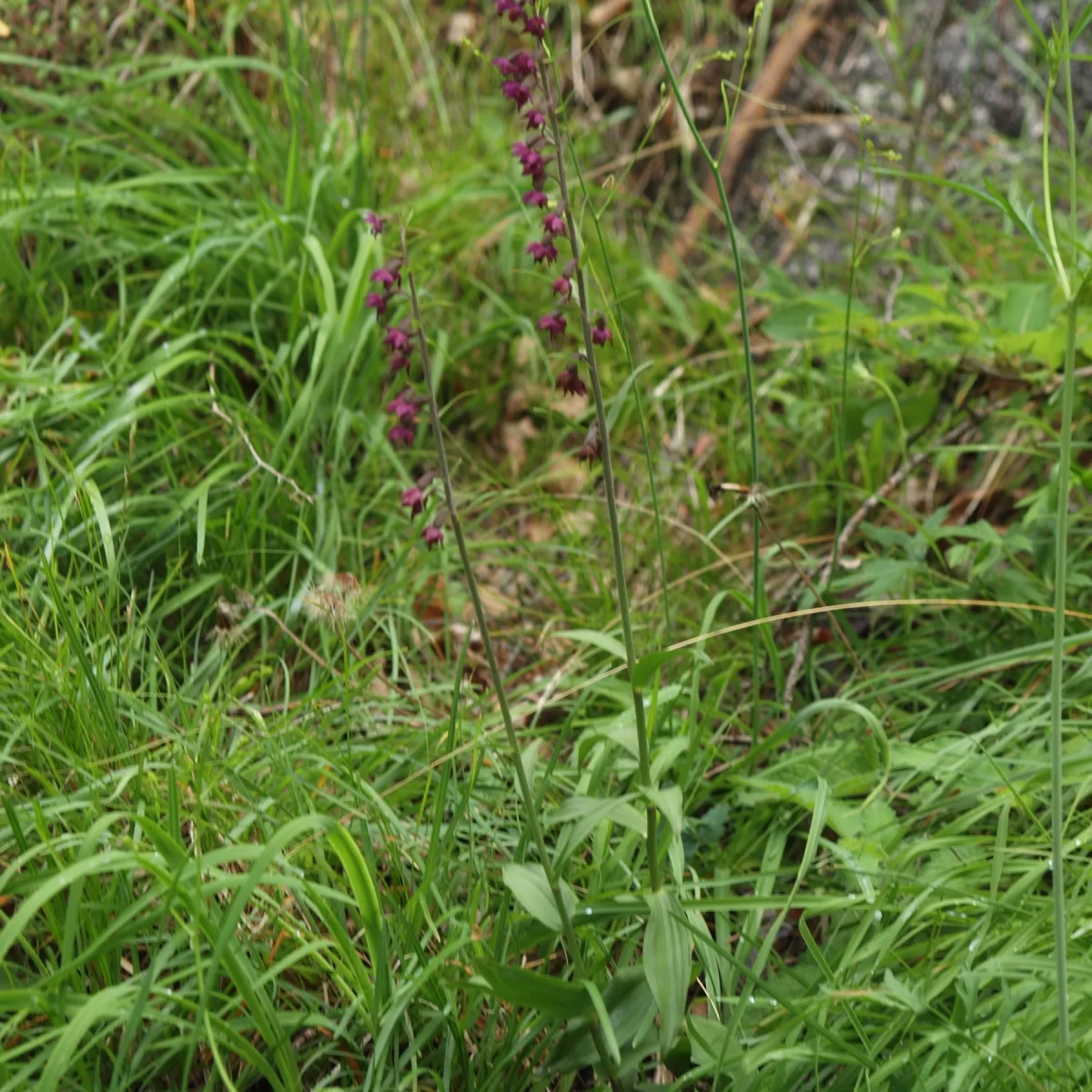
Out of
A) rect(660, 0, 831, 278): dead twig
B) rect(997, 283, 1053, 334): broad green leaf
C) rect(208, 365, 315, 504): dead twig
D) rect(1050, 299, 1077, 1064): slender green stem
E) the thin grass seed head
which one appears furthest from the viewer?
rect(660, 0, 831, 278): dead twig

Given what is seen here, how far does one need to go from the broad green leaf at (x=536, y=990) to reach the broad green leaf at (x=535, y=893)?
0.06 m

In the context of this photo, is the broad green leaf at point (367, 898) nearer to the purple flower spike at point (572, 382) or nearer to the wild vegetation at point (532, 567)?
the wild vegetation at point (532, 567)

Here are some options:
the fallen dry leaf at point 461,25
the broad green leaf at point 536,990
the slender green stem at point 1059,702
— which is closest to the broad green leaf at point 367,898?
the broad green leaf at point 536,990

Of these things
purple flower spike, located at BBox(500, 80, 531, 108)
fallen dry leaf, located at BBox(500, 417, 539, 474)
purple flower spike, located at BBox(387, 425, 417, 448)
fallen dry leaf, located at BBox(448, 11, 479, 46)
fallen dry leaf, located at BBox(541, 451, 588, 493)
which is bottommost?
fallen dry leaf, located at BBox(541, 451, 588, 493)

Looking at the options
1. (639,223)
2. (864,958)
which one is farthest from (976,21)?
(864,958)

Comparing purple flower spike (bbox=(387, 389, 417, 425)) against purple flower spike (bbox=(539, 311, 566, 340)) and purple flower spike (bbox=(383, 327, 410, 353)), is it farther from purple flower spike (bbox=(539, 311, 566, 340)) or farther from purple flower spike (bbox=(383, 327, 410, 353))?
purple flower spike (bbox=(539, 311, 566, 340))

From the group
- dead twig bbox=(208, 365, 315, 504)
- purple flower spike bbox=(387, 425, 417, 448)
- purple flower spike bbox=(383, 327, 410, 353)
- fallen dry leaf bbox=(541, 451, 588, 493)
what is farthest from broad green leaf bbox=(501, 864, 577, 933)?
fallen dry leaf bbox=(541, 451, 588, 493)

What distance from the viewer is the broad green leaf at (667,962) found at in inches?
47.9

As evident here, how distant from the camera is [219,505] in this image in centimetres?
221

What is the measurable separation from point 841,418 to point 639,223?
69.3 inches

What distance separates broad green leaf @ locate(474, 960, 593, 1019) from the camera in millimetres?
1222

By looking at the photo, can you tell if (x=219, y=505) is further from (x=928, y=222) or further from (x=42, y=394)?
(x=928, y=222)

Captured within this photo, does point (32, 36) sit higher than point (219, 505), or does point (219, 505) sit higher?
point (32, 36)

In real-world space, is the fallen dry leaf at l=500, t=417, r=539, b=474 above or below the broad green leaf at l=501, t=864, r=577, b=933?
below
